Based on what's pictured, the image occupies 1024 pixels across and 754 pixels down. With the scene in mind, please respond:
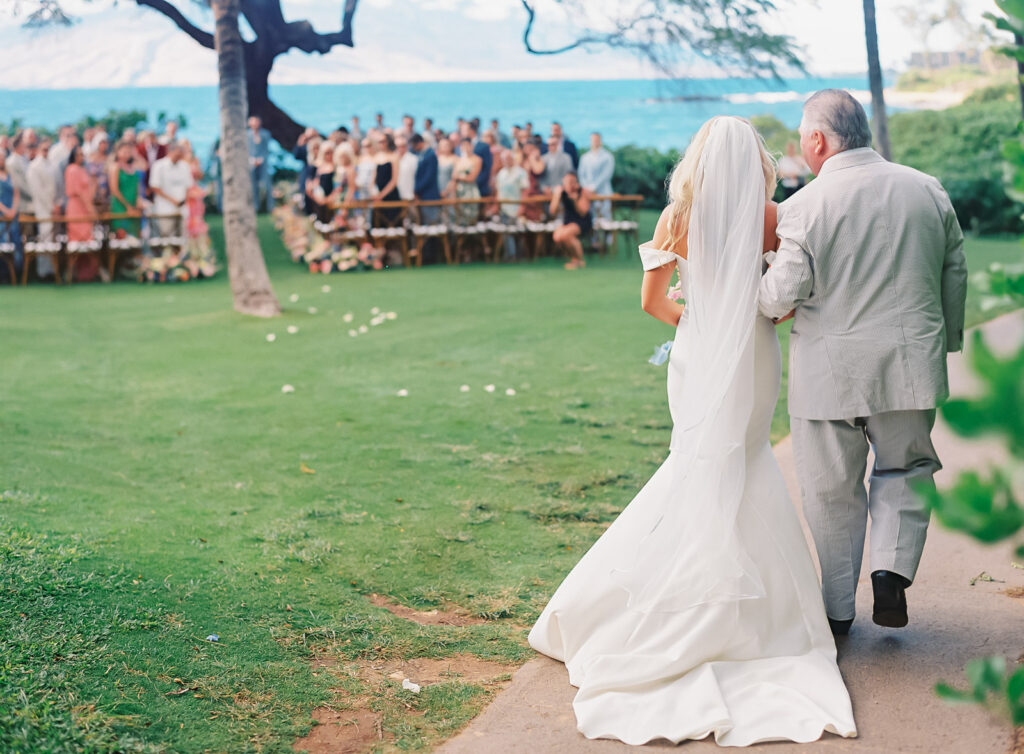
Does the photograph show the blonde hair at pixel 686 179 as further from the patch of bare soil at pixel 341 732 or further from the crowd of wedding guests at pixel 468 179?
the crowd of wedding guests at pixel 468 179

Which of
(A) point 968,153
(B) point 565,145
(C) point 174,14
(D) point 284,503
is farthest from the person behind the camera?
(A) point 968,153

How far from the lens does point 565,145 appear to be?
59.0 feet

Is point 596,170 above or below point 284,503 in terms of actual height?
above

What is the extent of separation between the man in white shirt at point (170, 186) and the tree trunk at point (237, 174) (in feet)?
15.1

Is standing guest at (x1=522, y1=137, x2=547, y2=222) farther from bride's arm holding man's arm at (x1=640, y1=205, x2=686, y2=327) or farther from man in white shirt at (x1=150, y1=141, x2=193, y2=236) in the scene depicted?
bride's arm holding man's arm at (x1=640, y1=205, x2=686, y2=327)

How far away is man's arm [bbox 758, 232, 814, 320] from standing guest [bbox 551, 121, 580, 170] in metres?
14.3

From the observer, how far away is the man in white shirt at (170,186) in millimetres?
16750

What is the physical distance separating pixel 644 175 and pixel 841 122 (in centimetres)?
2032

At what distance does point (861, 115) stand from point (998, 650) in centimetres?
193

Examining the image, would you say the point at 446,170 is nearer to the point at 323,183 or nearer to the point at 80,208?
the point at 323,183

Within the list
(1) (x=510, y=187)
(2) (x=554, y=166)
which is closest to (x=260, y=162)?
(1) (x=510, y=187)

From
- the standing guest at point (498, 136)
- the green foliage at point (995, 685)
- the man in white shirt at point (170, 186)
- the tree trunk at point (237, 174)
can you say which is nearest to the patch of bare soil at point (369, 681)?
the green foliage at point (995, 685)

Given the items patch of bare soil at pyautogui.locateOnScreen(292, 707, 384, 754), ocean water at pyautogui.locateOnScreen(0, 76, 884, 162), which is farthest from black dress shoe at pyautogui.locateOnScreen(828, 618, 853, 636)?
ocean water at pyautogui.locateOnScreen(0, 76, 884, 162)

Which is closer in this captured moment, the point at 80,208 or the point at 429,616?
the point at 429,616
